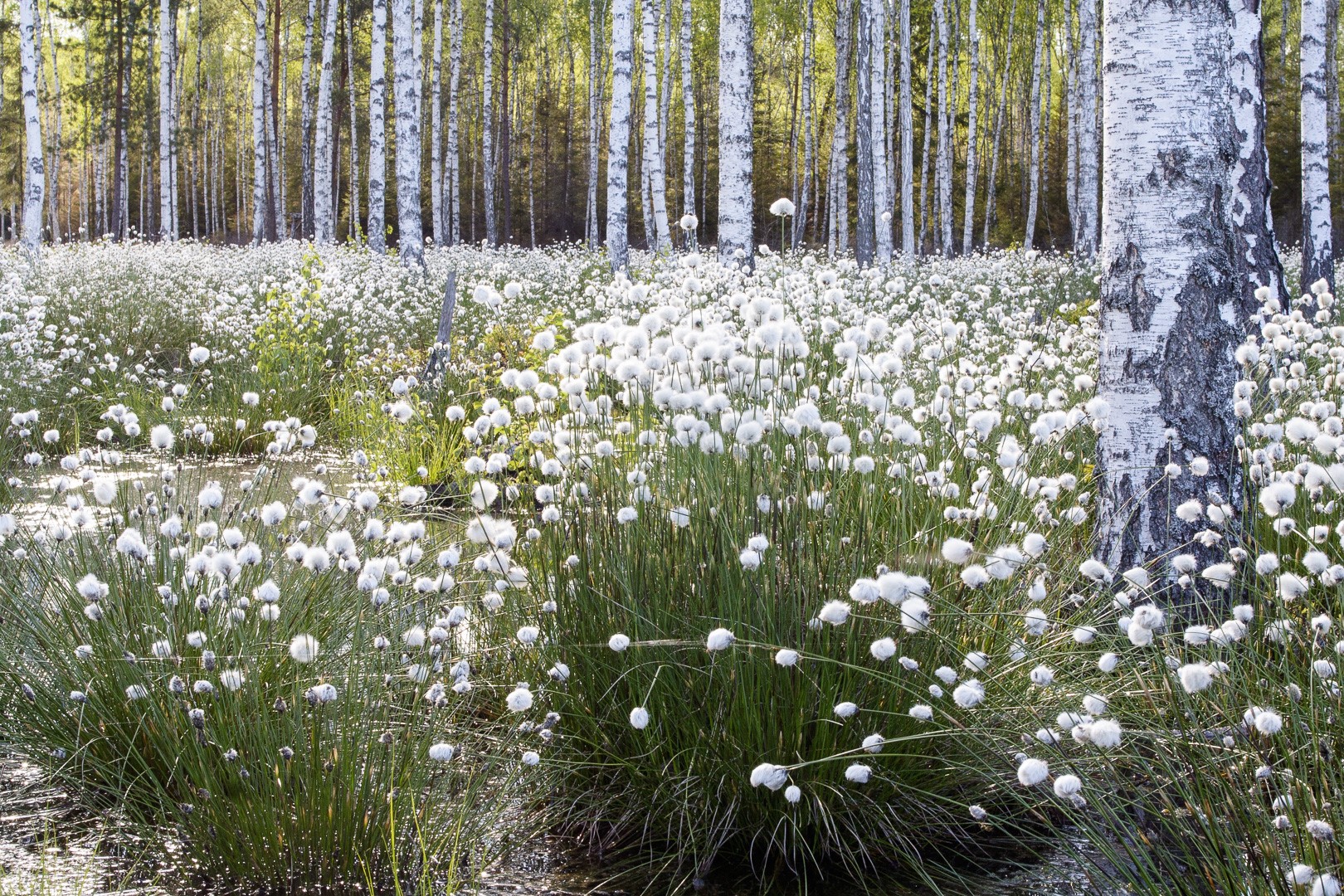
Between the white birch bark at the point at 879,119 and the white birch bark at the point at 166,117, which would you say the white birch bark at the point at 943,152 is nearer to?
the white birch bark at the point at 879,119

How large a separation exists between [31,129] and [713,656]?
17.5 m

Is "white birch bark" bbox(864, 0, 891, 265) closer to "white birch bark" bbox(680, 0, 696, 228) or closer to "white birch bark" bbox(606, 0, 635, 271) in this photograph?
"white birch bark" bbox(680, 0, 696, 228)

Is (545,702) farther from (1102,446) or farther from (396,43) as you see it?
(396,43)

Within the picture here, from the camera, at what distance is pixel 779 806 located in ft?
8.52

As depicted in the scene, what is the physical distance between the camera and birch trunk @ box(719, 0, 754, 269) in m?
10.6

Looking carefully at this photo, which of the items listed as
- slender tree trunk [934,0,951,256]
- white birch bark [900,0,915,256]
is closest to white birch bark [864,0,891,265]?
white birch bark [900,0,915,256]

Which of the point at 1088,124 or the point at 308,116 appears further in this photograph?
the point at 308,116

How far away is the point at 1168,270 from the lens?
3375mm

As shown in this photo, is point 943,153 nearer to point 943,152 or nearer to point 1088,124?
point 943,152

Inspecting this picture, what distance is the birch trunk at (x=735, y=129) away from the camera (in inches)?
417

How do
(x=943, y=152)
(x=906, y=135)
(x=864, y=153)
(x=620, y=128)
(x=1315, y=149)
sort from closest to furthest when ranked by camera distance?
(x=1315, y=149)
(x=620, y=128)
(x=864, y=153)
(x=906, y=135)
(x=943, y=152)

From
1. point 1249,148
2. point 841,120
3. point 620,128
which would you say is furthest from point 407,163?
point 1249,148

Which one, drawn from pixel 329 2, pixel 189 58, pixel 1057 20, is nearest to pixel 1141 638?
pixel 329 2

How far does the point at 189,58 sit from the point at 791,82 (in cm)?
2205
